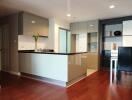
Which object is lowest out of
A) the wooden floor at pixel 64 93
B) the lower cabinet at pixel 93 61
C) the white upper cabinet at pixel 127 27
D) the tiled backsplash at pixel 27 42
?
the wooden floor at pixel 64 93

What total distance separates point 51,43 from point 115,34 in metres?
3.00

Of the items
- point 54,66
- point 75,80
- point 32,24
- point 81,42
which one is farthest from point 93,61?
point 32,24

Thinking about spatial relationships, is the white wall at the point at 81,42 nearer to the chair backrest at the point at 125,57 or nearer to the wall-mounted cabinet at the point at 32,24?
the wall-mounted cabinet at the point at 32,24

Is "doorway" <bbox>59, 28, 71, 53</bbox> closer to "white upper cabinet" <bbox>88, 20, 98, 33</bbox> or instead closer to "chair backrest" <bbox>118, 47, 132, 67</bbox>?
"white upper cabinet" <bbox>88, 20, 98, 33</bbox>

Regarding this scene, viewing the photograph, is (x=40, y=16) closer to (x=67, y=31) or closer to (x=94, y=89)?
(x=67, y=31)

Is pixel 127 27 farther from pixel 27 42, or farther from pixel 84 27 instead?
pixel 27 42

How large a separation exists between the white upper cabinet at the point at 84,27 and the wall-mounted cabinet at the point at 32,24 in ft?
5.42

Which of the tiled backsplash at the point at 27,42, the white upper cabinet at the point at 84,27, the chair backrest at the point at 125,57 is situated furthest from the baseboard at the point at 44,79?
the white upper cabinet at the point at 84,27

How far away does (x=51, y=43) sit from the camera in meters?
5.61

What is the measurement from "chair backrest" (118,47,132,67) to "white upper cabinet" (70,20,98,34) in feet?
8.01

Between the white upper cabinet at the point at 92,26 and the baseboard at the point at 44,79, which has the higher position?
the white upper cabinet at the point at 92,26

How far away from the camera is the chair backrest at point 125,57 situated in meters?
3.44

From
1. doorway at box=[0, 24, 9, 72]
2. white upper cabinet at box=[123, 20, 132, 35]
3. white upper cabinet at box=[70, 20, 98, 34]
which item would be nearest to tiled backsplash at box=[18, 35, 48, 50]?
doorway at box=[0, 24, 9, 72]

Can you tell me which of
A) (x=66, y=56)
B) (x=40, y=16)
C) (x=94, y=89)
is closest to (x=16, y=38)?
(x=40, y=16)
